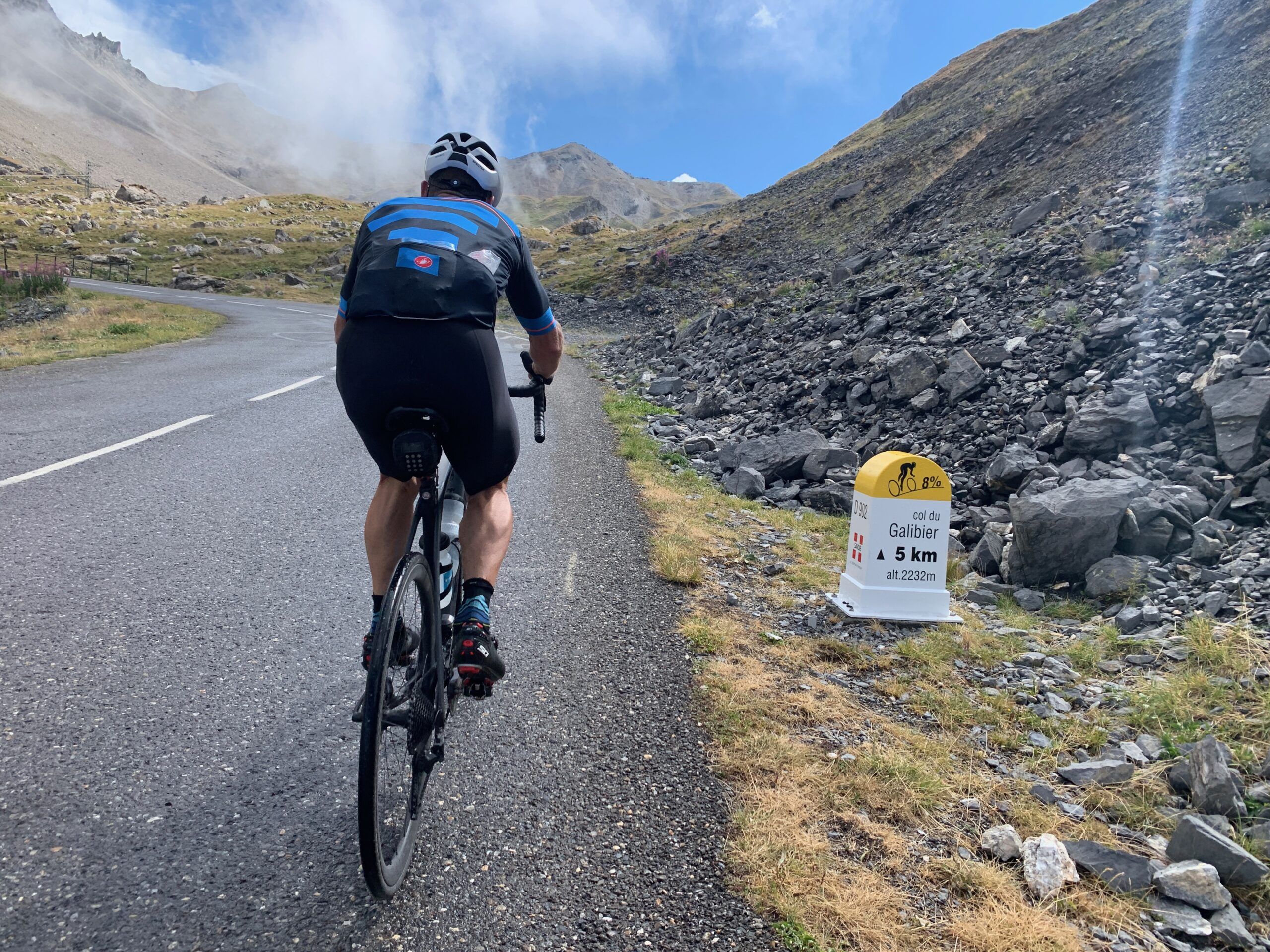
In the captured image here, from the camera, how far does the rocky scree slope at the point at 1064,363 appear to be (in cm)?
520

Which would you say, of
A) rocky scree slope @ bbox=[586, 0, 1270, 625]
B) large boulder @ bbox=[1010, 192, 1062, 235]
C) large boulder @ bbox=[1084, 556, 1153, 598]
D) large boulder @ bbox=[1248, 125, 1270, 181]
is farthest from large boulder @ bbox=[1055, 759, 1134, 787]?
large boulder @ bbox=[1010, 192, 1062, 235]

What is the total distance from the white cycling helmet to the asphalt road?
2267mm

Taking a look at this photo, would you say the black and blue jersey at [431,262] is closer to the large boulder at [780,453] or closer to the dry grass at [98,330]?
the large boulder at [780,453]

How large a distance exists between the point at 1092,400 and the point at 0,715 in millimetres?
7946

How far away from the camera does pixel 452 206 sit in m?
2.57

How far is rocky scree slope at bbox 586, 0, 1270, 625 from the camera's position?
5195 mm

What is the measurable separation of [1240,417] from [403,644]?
20.9 ft

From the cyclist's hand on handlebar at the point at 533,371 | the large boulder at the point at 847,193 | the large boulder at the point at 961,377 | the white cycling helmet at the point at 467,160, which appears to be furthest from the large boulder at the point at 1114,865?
the large boulder at the point at 847,193

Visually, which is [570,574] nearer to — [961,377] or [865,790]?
[865,790]

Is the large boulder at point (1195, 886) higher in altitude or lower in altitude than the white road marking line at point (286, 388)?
lower

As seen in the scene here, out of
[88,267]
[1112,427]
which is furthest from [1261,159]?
[88,267]

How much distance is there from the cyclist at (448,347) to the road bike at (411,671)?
6cm

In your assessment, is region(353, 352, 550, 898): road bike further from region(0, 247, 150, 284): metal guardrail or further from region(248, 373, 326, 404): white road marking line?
region(0, 247, 150, 284): metal guardrail

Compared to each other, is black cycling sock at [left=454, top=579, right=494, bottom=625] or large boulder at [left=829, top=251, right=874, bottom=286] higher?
large boulder at [left=829, top=251, right=874, bottom=286]
